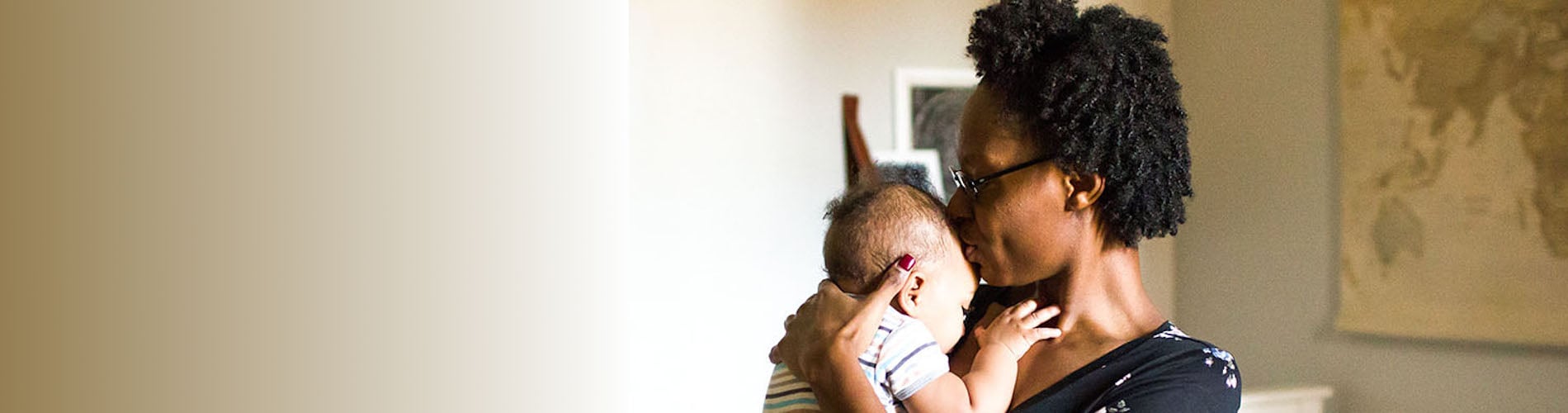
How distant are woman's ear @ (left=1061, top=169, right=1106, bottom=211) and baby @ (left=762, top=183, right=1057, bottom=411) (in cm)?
12

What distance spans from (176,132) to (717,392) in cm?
358

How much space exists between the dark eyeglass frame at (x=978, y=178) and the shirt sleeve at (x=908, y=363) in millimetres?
153

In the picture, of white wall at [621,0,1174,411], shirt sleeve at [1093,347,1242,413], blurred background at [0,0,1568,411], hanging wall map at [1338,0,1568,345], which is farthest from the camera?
white wall at [621,0,1174,411]

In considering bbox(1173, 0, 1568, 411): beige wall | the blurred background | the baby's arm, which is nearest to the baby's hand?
the baby's arm

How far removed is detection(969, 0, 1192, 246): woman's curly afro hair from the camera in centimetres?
124

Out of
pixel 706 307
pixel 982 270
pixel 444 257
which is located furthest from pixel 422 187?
pixel 706 307

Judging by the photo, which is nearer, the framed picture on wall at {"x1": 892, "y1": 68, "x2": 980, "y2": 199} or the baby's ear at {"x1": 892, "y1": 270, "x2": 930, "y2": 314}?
the baby's ear at {"x1": 892, "y1": 270, "x2": 930, "y2": 314}

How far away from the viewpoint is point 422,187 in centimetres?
14

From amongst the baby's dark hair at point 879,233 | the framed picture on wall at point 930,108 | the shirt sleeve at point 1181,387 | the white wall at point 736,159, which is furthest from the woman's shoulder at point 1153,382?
the framed picture on wall at point 930,108

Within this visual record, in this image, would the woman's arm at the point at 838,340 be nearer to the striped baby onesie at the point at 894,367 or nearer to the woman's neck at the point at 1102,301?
the striped baby onesie at the point at 894,367

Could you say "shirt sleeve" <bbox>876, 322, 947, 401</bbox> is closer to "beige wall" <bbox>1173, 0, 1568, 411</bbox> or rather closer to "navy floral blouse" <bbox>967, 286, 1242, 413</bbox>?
"navy floral blouse" <bbox>967, 286, 1242, 413</bbox>

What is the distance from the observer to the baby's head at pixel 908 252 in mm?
1407

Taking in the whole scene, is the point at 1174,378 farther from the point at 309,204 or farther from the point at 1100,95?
the point at 309,204

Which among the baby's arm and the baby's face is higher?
the baby's face
